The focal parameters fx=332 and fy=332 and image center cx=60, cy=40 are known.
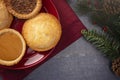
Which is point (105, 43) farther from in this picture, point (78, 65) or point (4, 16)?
point (4, 16)

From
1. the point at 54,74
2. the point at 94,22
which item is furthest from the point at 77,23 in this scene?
the point at 54,74

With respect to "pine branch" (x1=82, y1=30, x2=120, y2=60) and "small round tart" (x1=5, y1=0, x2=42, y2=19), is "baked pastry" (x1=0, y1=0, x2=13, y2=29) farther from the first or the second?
"pine branch" (x1=82, y1=30, x2=120, y2=60)

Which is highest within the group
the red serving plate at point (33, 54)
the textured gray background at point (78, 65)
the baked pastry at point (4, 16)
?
the baked pastry at point (4, 16)

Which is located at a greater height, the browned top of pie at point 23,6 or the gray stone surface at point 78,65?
the browned top of pie at point 23,6

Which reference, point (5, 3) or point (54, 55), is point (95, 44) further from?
point (5, 3)

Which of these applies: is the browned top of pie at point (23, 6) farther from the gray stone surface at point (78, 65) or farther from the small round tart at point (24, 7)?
the gray stone surface at point (78, 65)

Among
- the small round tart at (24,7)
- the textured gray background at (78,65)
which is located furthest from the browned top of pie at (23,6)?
the textured gray background at (78,65)
